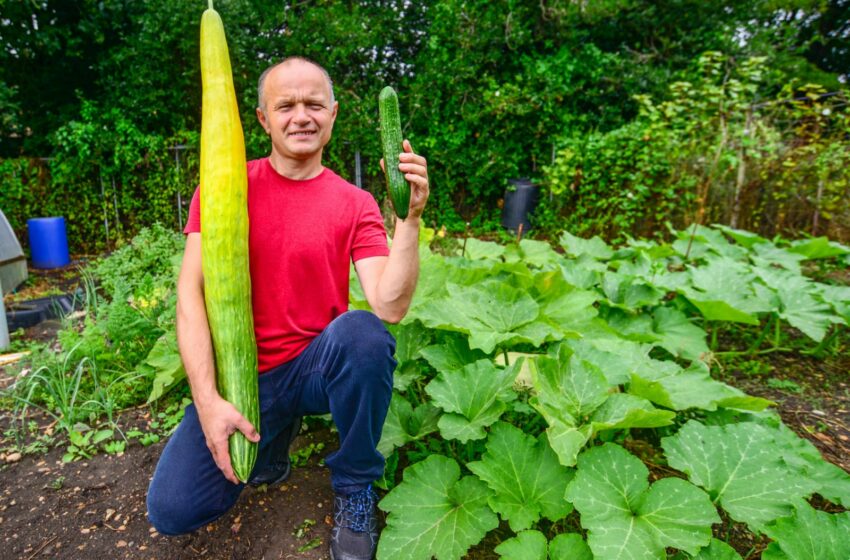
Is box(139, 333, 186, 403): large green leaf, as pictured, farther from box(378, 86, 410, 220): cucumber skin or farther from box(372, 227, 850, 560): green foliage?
box(378, 86, 410, 220): cucumber skin

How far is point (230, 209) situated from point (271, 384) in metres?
0.67

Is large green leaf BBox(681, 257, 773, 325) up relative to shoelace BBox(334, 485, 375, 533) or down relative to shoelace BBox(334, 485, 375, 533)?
up

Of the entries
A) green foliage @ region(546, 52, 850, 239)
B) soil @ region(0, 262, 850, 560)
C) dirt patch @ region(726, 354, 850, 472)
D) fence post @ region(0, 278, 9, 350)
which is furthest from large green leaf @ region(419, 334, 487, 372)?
green foliage @ region(546, 52, 850, 239)

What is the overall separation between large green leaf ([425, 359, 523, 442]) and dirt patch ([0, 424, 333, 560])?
64 cm

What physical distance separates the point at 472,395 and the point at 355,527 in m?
0.63

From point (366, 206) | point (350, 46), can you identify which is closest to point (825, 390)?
point (366, 206)

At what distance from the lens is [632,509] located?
160 centimetres

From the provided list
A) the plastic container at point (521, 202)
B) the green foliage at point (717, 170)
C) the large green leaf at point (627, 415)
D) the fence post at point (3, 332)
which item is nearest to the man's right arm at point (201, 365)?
the large green leaf at point (627, 415)

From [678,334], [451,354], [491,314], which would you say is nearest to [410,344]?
[451,354]

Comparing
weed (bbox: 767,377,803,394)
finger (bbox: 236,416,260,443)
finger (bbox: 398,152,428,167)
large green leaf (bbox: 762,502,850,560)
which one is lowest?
weed (bbox: 767,377,803,394)

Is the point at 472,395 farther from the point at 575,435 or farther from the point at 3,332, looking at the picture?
the point at 3,332

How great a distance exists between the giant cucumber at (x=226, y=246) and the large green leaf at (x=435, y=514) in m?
0.52

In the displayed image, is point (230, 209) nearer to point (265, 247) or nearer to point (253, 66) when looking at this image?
point (265, 247)

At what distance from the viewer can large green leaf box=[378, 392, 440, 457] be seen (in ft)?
6.56
